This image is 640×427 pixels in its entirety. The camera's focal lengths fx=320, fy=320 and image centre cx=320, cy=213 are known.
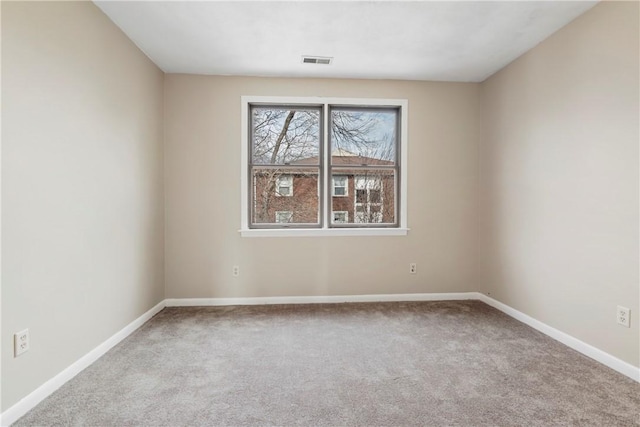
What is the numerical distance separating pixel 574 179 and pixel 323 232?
2316 millimetres

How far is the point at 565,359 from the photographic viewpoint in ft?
7.63

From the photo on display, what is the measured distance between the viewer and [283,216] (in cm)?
371

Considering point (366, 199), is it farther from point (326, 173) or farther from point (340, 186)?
point (326, 173)

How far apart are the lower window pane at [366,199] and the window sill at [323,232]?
14 cm

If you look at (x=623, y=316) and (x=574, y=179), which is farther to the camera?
(x=574, y=179)

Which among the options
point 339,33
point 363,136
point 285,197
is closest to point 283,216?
point 285,197

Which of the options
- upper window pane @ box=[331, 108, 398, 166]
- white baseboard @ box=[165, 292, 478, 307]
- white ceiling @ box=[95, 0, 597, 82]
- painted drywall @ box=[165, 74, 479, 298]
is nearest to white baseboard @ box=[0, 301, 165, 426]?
white baseboard @ box=[165, 292, 478, 307]

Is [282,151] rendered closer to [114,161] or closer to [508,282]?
[114,161]

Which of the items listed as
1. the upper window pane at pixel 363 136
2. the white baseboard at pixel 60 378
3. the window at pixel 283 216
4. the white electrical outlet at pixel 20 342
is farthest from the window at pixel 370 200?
the white electrical outlet at pixel 20 342

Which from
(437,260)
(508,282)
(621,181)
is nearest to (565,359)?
(508,282)

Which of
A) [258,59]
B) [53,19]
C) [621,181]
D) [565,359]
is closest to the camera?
[53,19]

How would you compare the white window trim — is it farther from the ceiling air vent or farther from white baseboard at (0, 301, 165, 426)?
white baseboard at (0, 301, 165, 426)

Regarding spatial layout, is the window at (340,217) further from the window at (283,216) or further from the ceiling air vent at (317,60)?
the ceiling air vent at (317,60)

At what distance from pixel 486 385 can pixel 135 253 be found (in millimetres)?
2944
